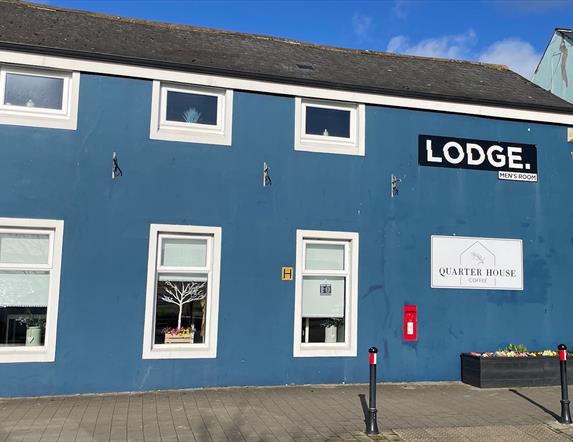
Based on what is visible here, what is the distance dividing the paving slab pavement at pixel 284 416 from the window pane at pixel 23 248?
2002 millimetres

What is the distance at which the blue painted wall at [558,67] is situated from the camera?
12727mm

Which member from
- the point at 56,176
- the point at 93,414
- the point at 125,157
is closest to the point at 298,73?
the point at 125,157

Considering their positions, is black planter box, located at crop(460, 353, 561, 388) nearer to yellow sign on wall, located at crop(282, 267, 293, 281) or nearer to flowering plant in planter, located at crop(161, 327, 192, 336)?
yellow sign on wall, located at crop(282, 267, 293, 281)

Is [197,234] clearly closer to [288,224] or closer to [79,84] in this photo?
[288,224]

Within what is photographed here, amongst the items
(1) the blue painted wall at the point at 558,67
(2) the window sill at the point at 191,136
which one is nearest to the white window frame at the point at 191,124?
(2) the window sill at the point at 191,136

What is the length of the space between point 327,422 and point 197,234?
3.58 m

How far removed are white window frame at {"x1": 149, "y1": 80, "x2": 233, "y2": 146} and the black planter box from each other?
5560 millimetres

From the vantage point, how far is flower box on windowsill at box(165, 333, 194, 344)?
8.62 metres

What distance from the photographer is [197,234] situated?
8773 millimetres

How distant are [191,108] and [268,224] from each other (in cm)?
229

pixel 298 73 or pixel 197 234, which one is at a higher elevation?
pixel 298 73

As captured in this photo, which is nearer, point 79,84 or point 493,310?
point 79,84

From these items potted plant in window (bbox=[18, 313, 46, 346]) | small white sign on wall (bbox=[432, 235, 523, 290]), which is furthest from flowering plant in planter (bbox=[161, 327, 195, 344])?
small white sign on wall (bbox=[432, 235, 523, 290])

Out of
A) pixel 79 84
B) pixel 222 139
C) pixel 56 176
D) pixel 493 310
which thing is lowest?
pixel 493 310
